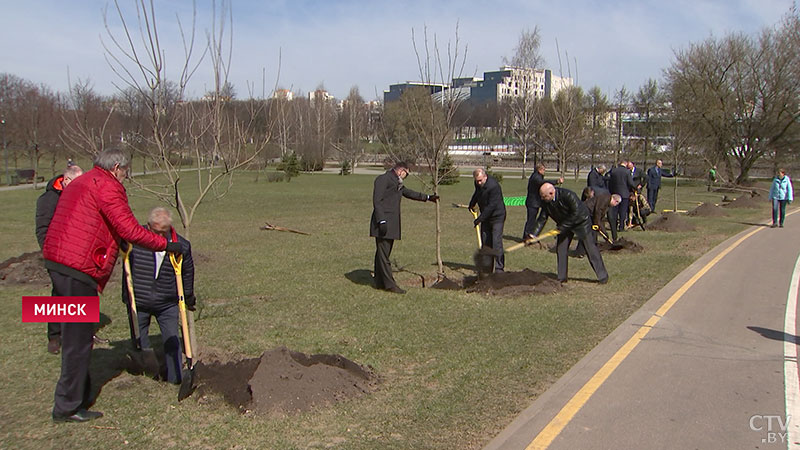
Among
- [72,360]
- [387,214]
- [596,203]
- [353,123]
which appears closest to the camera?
[72,360]

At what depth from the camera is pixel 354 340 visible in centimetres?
690

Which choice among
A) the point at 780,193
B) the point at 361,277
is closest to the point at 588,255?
the point at 361,277

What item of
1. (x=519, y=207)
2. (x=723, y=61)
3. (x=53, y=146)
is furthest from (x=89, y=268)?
(x=723, y=61)

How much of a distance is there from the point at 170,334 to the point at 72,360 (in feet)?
2.93

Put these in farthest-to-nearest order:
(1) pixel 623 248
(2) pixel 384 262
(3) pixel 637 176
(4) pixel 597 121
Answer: (4) pixel 597 121 < (3) pixel 637 176 < (1) pixel 623 248 < (2) pixel 384 262

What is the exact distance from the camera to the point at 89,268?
4574 mm

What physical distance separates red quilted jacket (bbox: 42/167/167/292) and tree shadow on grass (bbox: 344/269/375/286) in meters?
5.57

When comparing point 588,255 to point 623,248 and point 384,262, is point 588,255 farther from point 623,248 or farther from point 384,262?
point 623,248

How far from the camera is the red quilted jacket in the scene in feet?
14.8

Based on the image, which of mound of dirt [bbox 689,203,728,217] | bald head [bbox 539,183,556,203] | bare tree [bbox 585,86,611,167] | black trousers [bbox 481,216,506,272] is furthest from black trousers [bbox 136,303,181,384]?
bare tree [bbox 585,86,611,167]

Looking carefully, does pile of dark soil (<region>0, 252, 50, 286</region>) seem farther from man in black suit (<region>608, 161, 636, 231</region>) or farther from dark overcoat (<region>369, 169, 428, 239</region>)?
man in black suit (<region>608, 161, 636, 231</region>)

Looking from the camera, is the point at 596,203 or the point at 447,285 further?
the point at 596,203

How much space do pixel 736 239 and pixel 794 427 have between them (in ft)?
41.0

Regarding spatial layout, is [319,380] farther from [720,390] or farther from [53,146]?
[53,146]
